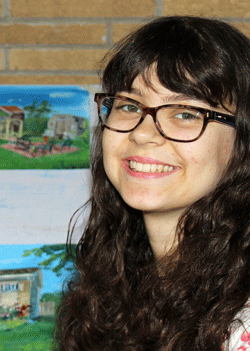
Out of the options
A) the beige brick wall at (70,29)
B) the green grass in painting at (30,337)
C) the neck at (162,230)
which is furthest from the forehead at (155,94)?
the green grass in painting at (30,337)

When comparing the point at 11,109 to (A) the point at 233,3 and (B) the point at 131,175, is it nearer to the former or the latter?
(B) the point at 131,175

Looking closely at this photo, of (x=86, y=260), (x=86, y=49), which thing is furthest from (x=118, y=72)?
(x=86, y=260)

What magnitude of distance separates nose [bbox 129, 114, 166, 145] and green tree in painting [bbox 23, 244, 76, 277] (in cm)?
51

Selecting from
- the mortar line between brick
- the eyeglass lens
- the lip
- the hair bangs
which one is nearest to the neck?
the lip

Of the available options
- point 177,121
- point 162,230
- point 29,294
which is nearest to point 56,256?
point 29,294

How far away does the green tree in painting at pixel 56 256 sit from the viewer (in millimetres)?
1470

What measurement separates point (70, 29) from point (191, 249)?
83 cm

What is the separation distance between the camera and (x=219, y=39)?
116cm

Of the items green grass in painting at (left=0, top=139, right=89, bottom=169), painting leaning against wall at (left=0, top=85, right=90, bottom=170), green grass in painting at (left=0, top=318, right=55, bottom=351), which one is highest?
painting leaning against wall at (left=0, top=85, right=90, bottom=170)

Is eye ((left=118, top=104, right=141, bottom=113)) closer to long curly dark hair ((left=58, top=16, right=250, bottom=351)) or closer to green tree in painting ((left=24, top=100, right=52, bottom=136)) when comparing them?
long curly dark hair ((left=58, top=16, right=250, bottom=351))

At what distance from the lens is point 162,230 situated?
1342 millimetres

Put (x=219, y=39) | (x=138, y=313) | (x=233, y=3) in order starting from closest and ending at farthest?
1. (x=219, y=39)
2. (x=138, y=313)
3. (x=233, y=3)

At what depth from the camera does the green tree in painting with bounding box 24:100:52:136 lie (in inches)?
57.6

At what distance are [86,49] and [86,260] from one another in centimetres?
69
